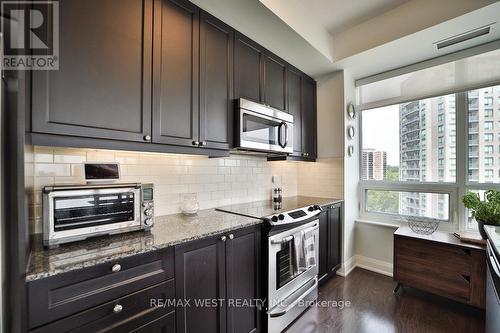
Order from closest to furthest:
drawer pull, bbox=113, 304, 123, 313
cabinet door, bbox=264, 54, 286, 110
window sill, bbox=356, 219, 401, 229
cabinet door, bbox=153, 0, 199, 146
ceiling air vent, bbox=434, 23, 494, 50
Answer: drawer pull, bbox=113, 304, 123, 313, cabinet door, bbox=153, 0, 199, 146, ceiling air vent, bbox=434, 23, 494, 50, cabinet door, bbox=264, 54, 286, 110, window sill, bbox=356, 219, 401, 229

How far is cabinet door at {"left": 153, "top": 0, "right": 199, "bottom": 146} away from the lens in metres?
1.44

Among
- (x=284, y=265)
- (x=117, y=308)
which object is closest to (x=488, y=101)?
(x=284, y=265)

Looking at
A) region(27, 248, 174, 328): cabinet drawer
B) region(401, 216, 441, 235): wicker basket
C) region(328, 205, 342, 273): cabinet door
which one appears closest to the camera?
region(27, 248, 174, 328): cabinet drawer

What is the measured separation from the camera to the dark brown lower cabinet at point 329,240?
245cm

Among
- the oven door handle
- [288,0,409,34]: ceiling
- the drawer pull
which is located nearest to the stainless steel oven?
the oven door handle

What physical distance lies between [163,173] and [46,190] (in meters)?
0.85

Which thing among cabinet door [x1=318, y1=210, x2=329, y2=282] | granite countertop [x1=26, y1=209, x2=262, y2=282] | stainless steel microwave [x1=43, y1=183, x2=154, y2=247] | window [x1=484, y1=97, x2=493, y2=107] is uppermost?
window [x1=484, y1=97, x2=493, y2=107]

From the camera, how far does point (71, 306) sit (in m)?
0.88

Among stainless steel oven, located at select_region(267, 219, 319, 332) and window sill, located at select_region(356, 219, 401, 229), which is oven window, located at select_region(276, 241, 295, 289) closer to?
stainless steel oven, located at select_region(267, 219, 319, 332)

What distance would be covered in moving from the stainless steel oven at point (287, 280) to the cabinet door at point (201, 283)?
1.47ft

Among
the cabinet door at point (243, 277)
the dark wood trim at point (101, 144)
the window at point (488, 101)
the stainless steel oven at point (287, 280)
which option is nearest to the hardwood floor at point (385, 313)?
the stainless steel oven at point (287, 280)

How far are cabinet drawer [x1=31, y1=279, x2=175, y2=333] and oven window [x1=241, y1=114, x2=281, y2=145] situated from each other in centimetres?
127

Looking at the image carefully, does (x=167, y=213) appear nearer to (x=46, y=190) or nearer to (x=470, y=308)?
(x=46, y=190)

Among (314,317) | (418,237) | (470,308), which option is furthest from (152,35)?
(470,308)
